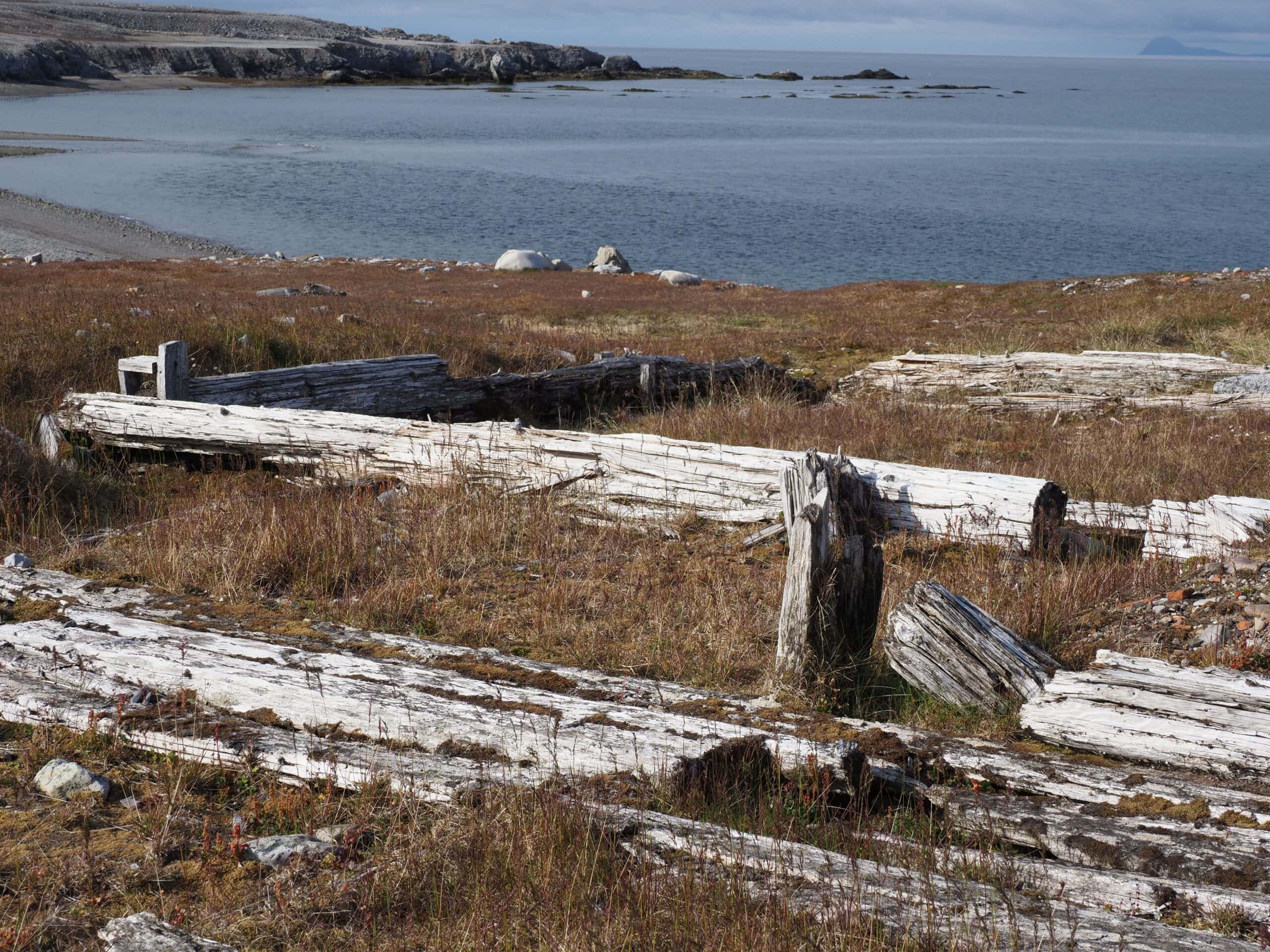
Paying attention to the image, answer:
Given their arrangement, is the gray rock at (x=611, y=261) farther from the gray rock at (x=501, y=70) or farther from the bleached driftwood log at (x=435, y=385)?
the gray rock at (x=501, y=70)

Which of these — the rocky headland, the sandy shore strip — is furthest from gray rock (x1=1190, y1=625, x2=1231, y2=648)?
the rocky headland

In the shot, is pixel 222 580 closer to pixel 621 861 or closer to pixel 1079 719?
pixel 621 861

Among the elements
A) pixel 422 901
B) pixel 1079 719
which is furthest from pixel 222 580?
pixel 1079 719

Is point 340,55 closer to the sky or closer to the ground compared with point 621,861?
closer to the sky

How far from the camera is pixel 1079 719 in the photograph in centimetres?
416

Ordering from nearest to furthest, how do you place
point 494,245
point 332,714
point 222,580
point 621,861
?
point 621,861, point 332,714, point 222,580, point 494,245

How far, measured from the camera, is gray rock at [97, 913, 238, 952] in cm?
252

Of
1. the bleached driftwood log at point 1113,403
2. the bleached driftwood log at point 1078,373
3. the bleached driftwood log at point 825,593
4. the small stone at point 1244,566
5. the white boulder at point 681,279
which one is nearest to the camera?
the bleached driftwood log at point 825,593

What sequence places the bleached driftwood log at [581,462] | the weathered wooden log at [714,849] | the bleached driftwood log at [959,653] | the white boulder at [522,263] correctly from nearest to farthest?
the weathered wooden log at [714,849], the bleached driftwood log at [959,653], the bleached driftwood log at [581,462], the white boulder at [522,263]

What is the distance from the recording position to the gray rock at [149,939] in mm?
2521

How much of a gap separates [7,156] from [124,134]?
2222 cm

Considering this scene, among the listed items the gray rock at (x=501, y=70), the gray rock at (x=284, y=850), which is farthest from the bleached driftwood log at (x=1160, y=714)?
the gray rock at (x=501, y=70)

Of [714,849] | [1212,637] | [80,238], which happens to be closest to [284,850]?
[714,849]

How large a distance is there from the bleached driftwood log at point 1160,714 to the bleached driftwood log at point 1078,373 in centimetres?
1005
